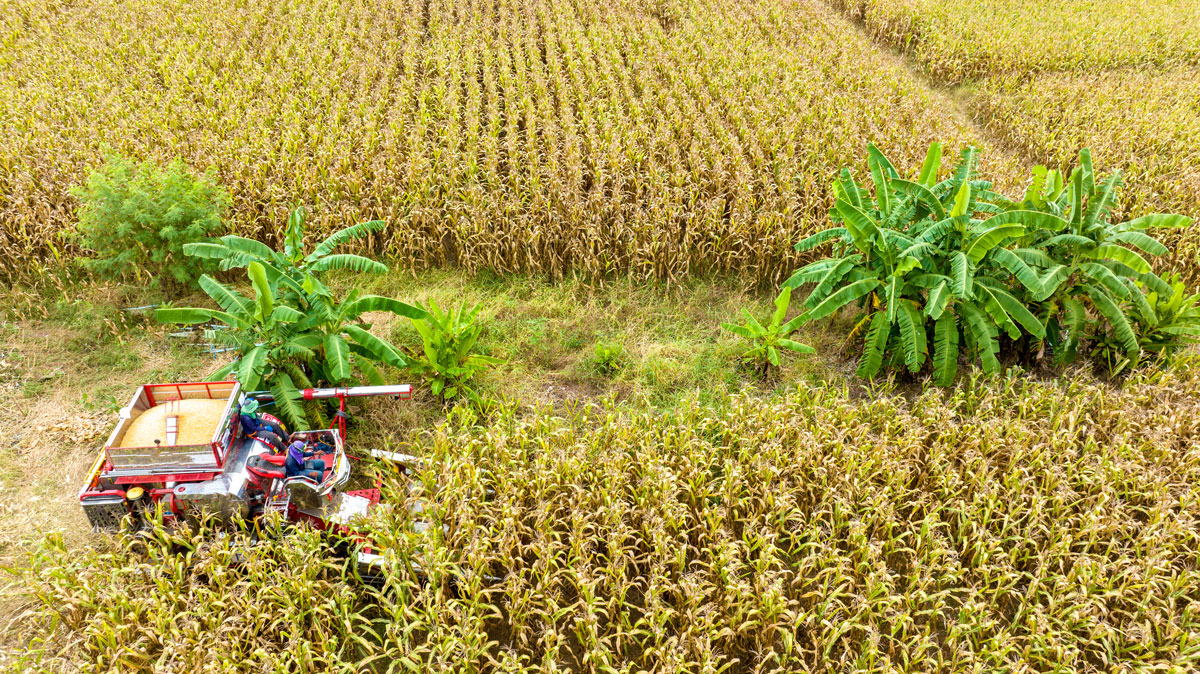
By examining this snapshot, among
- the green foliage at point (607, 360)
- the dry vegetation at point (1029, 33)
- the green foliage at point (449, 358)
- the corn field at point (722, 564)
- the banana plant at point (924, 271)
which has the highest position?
the dry vegetation at point (1029, 33)

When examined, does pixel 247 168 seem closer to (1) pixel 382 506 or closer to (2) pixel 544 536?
(1) pixel 382 506

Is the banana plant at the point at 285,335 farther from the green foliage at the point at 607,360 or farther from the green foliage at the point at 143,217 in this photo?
the green foliage at the point at 607,360

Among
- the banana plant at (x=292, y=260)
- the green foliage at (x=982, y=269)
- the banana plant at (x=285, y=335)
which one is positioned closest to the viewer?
the banana plant at (x=285, y=335)

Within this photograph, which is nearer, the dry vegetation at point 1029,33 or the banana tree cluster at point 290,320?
the banana tree cluster at point 290,320

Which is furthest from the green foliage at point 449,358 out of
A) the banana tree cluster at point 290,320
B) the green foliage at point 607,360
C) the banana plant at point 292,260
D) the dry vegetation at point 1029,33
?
the dry vegetation at point 1029,33

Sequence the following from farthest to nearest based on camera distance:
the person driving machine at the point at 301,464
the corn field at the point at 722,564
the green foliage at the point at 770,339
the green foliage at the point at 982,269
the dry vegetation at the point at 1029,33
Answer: the dry vegetation at the point at 1029,33 < the green foliage at the point at 770,339 < the green foliage at the point at 982,269 < the person driving machine at the point at 301,464 < the corn field at the point at 722,564

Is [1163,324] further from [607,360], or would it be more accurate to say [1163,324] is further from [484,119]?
[484,119]
